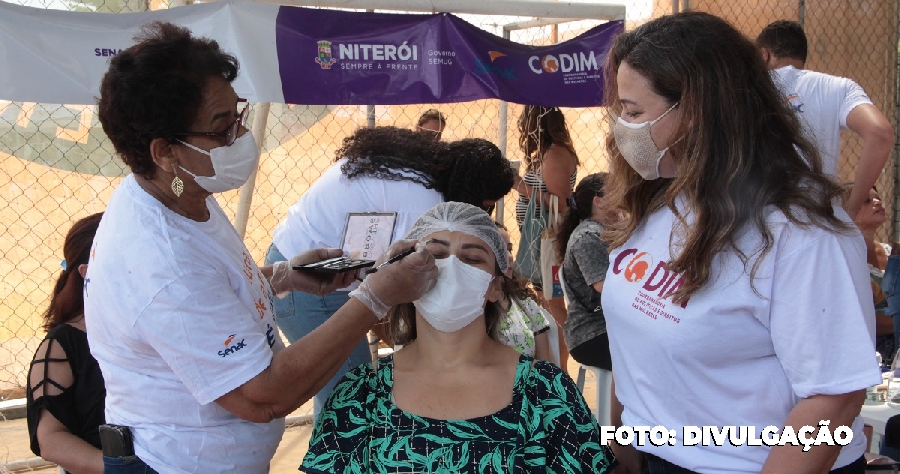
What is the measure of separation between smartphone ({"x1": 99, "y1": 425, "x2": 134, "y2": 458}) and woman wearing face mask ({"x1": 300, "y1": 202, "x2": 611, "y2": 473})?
43 cm

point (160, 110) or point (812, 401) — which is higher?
point (160, 110)

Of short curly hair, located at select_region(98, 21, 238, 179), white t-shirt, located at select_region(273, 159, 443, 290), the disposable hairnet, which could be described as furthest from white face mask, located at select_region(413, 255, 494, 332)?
white t-shirt, located at select_region(273, 159, 443, 290)

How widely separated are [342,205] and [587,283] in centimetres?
123

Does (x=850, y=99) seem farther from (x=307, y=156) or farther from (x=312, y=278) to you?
(x=307, y=156)

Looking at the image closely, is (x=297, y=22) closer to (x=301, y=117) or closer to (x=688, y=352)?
(x=301, y=117)

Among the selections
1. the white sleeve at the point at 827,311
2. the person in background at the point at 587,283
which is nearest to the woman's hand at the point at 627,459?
the white sleeve at the point at 827,311

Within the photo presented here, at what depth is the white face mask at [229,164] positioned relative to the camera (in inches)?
74.0

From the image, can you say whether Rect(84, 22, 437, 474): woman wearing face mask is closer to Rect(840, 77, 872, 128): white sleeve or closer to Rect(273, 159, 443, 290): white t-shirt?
Rect(273, 159, 443, 290): white t-shirt

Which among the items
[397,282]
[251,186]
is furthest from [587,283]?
[397,282]

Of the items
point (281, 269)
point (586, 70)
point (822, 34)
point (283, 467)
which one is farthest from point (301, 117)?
point (822, 34)

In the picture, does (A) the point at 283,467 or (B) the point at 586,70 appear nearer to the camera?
(A) the point at 283,467

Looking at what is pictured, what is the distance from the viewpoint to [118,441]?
1.86 metres

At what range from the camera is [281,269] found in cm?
258

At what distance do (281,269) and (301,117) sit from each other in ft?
9.68
